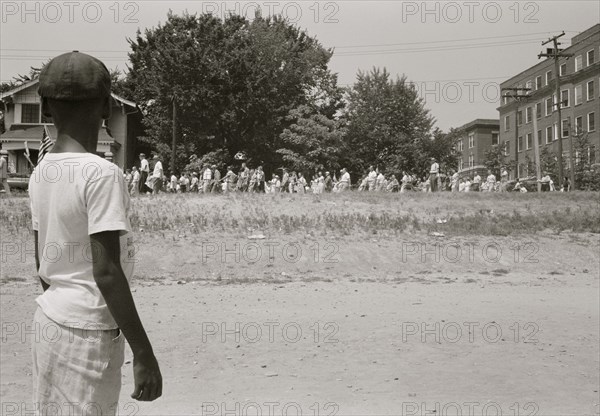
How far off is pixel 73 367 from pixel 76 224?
21.3 inches

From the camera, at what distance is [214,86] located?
5506 centimetres

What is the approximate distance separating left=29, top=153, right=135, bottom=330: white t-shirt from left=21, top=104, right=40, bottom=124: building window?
48262mm

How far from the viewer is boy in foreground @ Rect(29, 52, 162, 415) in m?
2.76

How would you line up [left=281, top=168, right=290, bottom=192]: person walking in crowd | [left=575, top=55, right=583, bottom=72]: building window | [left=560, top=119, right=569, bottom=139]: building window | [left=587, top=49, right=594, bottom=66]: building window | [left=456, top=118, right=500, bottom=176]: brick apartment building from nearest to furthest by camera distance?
1. [left=281, top=168, right=290, bottom=192]: person walking in crowd
2. [left=587, top=49, right=594, bottom=66]: building window
3. [left=575, top=55, right=583, bottom=72]: building window
4. [left=560, top=119, right=569, bottom=139]: building window
5. [left=456, top=118, right=500, bottom=176]: brick apartment building

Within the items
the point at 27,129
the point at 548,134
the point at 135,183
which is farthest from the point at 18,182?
the point at 548,134

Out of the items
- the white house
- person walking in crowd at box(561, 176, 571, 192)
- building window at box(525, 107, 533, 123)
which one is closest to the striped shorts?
the white house

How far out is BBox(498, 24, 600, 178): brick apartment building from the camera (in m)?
68.1

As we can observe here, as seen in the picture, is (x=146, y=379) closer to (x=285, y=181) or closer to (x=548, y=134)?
(x=285, y=181)

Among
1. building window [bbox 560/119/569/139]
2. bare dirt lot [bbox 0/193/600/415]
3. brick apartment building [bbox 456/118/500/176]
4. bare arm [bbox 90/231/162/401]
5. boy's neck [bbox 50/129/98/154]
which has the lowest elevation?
bare dirt lot [bbox 0/193/600/415]

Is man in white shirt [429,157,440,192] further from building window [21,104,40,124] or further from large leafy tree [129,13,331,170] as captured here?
building window [21,104,40,124]

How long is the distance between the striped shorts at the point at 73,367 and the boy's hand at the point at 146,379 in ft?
0.32

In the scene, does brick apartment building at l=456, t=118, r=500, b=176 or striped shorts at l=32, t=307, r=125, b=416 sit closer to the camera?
striped shorts at l=32, t=307, r=125, b=416

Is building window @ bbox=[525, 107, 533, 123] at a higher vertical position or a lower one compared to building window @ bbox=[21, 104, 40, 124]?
higher

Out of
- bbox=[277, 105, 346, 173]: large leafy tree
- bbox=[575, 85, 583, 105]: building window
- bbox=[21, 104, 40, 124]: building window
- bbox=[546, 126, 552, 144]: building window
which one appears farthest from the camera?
bbox=[546, 126, 552, 144]: building window
